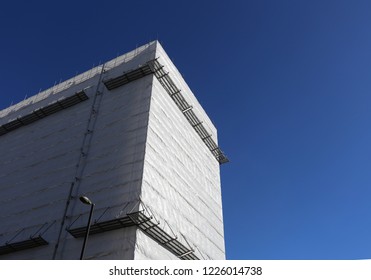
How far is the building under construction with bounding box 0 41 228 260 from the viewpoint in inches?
834

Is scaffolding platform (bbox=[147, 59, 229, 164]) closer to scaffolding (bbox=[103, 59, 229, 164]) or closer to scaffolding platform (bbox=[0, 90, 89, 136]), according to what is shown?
scaffolding (bbox=[103, 59, 229, 164])

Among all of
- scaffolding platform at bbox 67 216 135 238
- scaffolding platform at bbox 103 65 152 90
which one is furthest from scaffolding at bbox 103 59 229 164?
scaffolding platform at bbox 67 216 135 238

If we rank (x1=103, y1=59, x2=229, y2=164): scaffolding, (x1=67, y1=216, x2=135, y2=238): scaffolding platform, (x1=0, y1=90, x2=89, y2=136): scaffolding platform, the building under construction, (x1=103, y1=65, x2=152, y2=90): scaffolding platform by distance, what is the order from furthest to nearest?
(x1=0, y1=90, x2=89, y2=136): scaffolding platform < (x1=103, y1=59, x2=229, y2=164): scaffolding < (x1=103, y1=65, x2=152, y2=90): scaffolding platform < the building under construction < (x1=67, y1=216, x2=135, y2=238): scaffolding platform

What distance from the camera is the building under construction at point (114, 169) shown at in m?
21.2

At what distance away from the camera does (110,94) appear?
101ft

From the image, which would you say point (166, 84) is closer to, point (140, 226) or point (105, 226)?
point (140, 226)

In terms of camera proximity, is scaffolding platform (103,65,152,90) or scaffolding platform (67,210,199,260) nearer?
scaffolding platform (67,210,199,260)

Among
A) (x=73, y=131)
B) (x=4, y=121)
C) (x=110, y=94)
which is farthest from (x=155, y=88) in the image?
(x=4, y=121)

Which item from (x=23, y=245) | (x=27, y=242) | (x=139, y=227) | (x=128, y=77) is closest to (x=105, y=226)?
(x=139, y=227)

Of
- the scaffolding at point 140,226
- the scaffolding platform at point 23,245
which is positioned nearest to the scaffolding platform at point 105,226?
the scaffolding at point 140,226

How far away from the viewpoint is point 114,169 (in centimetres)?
2383

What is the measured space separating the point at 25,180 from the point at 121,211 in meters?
11.9

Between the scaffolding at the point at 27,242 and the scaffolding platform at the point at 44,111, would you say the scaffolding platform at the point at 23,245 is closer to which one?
the scaffolding at the point at 27,242

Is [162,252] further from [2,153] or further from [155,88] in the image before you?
[2,153]
